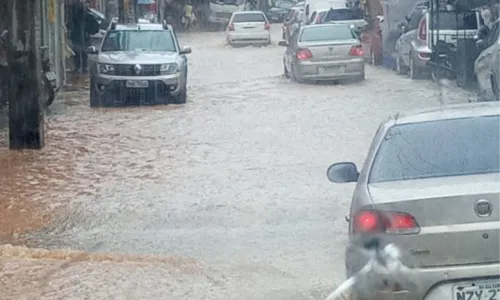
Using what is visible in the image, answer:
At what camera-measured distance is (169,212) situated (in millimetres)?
12469

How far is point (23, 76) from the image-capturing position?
17.1 metres

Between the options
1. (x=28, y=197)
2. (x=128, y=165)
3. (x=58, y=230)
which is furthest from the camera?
(x=128, y=165)

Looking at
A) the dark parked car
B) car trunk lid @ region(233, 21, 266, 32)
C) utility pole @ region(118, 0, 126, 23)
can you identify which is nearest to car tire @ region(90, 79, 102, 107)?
utility pole @ region(118, 0, 126, 23)

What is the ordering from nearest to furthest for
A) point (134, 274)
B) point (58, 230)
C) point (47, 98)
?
1. point (134, 274)
2. point (58, 230)
3. point (47, 98)

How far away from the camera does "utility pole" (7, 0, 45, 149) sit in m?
17.0

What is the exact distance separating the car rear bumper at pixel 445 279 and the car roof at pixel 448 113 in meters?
1.45

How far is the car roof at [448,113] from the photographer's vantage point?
732cm

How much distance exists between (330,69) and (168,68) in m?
5.42

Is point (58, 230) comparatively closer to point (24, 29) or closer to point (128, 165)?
point (128, 165)

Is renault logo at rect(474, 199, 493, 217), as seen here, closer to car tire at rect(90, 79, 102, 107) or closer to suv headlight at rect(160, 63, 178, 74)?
suv headlight at rect(160, 63, 178, 74)

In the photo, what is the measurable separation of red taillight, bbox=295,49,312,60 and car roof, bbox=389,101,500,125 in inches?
783

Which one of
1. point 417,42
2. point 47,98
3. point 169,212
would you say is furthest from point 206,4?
point 169,212

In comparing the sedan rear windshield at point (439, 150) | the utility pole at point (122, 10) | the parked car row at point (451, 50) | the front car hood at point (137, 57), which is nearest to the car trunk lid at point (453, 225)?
the sedan rear windshield at point (439, 150)

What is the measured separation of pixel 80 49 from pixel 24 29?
59.4 ft
